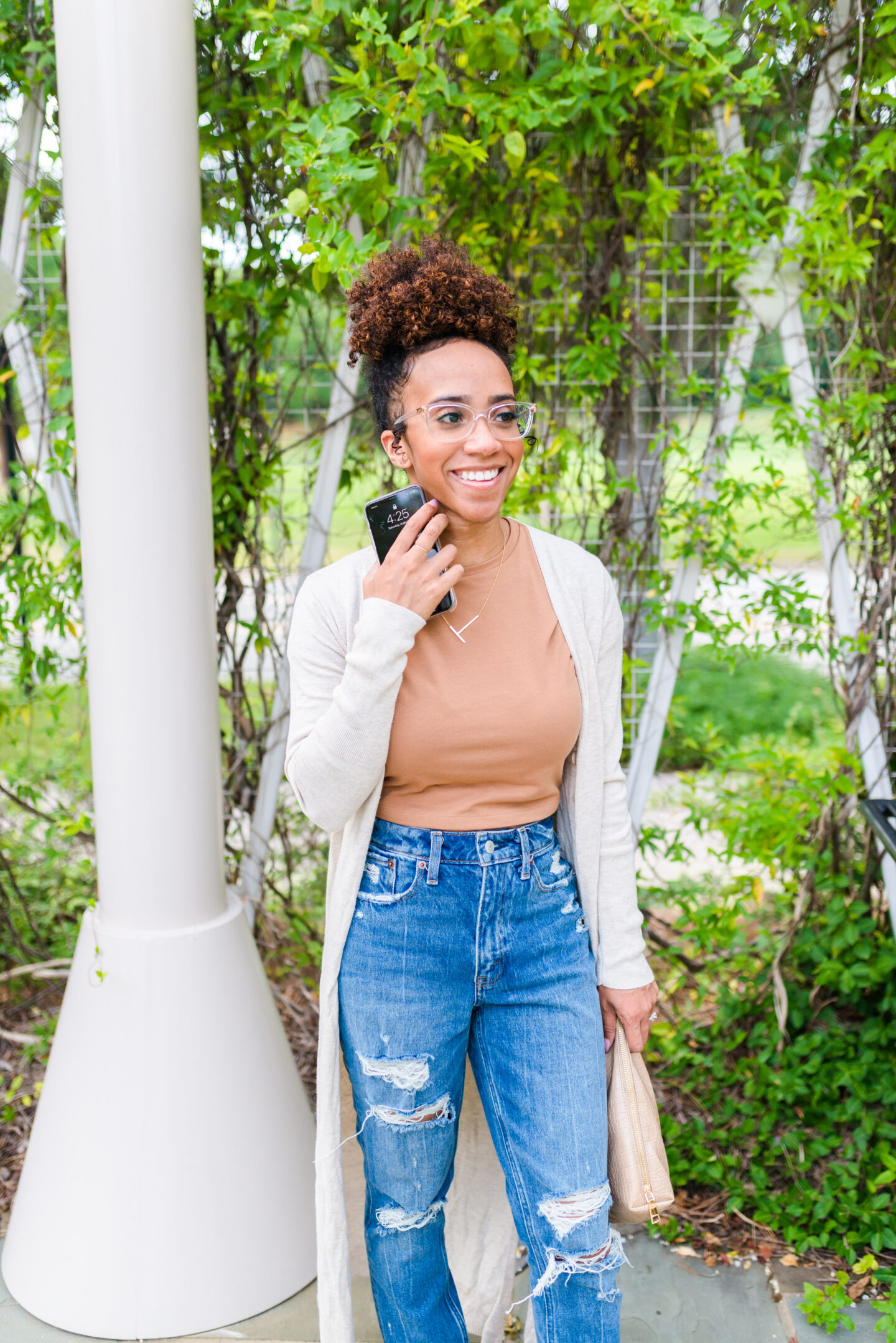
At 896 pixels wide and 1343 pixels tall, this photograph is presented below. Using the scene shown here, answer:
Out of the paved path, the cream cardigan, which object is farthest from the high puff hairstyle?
the paved path

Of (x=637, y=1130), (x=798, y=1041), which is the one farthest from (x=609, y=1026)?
(x=798, y=1041)

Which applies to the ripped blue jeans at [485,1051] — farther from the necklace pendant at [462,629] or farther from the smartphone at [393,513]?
Result: the smartphone at [393,513]

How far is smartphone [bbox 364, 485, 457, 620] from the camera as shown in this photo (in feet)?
5.04

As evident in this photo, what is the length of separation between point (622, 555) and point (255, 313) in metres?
1.05

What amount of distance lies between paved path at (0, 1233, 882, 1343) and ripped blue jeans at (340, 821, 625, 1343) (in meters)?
0.53

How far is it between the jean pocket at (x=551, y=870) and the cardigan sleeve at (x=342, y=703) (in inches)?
10.5

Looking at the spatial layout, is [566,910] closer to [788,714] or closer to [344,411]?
[344,411]

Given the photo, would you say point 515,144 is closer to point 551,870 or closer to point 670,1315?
point 551,870

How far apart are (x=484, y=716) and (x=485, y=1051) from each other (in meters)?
0.52

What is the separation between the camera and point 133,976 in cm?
202

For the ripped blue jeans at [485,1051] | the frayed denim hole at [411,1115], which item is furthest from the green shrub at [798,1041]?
the frayed denim hole at [411,1115]

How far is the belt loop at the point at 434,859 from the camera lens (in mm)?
1509

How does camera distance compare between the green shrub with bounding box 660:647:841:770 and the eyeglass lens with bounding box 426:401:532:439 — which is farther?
the green shrub with bounding box 660:647:841:770

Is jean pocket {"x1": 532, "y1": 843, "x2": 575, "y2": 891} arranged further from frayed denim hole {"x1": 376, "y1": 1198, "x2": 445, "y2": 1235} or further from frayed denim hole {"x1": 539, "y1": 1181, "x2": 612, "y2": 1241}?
frayed denim hole {"x1": 376, "y1": 1198, "x2": 445, "y2": 1235}
